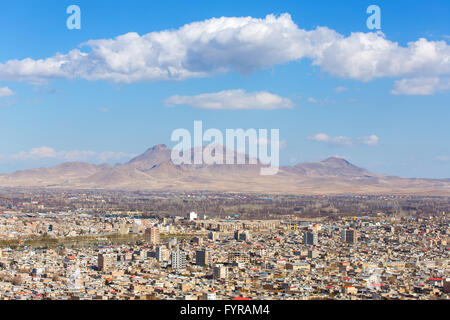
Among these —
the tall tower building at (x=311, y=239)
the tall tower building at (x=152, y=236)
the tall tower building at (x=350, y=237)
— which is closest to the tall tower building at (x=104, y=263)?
the tall tower building at (x=152, y=236)

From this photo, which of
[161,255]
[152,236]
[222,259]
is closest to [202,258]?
[222,259]

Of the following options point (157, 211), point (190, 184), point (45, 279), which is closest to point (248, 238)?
point (45, 279)

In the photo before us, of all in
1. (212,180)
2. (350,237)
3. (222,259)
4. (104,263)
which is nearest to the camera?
(104,263)

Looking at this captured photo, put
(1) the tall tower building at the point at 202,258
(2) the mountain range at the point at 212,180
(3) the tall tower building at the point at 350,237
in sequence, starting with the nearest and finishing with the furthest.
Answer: (1) the tall tower building at the point at 202,258, (3) the tall tower building at the point at 350,237, (2) the mountain range at the point at 212,180

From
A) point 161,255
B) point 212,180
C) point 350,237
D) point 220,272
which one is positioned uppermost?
point 212,180

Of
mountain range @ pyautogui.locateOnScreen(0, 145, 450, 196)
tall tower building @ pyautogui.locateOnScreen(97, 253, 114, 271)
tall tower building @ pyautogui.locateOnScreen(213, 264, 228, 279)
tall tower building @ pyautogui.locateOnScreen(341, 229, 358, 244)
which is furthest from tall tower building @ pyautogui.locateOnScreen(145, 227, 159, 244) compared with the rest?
mountain range @ pyautogui.locateOnScreen(0, 145, 450, 196)

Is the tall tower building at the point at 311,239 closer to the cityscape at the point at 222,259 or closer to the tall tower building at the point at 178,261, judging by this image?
the cityscape at the point at 222,259

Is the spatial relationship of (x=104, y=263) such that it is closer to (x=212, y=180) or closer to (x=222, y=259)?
(x=222, y=259)
